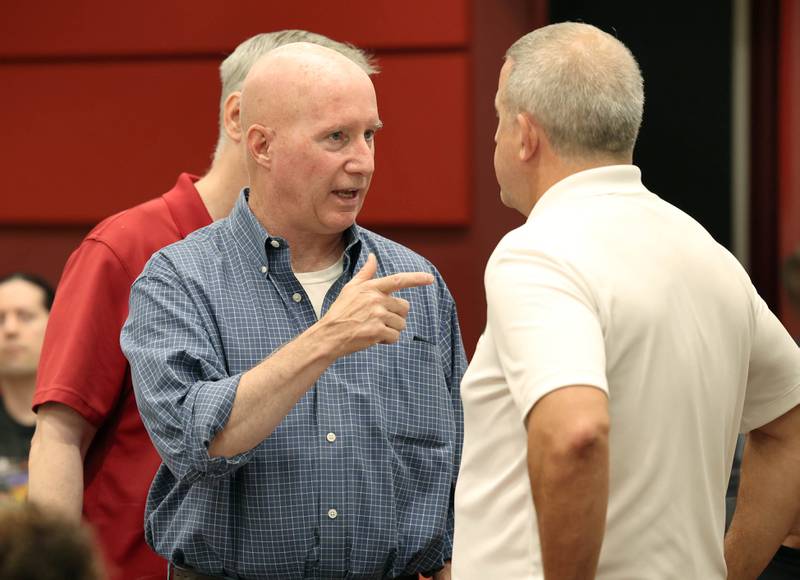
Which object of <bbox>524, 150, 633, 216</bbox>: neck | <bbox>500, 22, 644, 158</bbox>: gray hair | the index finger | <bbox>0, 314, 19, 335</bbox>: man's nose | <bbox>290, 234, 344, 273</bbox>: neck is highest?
<bbox>500, 22, 644, 158</bbox>: gray hair

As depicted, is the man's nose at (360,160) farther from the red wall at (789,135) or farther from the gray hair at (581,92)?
the red wall at (789,135)

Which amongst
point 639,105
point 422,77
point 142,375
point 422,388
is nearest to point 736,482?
point 422,388

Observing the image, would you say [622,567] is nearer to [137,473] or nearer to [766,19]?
[137,473]

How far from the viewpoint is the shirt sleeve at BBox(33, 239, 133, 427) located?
6.52ft

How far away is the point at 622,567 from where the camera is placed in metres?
1.54

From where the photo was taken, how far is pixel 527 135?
1.61m

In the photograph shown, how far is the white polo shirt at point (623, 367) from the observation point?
Answer: 1469mm

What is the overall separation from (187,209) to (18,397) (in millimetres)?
1388

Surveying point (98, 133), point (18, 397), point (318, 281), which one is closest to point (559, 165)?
point (318, 281)

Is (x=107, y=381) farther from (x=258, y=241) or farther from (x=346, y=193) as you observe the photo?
(x=346, y=193)

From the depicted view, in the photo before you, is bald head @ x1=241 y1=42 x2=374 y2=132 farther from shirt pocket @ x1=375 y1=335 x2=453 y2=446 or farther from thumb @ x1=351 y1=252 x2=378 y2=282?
shirt pocket @ x1=375 y1=335 x2=453 y2=446

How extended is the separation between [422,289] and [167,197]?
0.57 metres

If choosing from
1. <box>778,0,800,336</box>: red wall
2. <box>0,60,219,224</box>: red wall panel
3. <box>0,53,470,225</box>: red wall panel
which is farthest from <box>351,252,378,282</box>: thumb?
<box>778,0,800,336</box>: red wall

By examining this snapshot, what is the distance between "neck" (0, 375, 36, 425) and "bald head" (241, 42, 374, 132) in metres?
1.68
